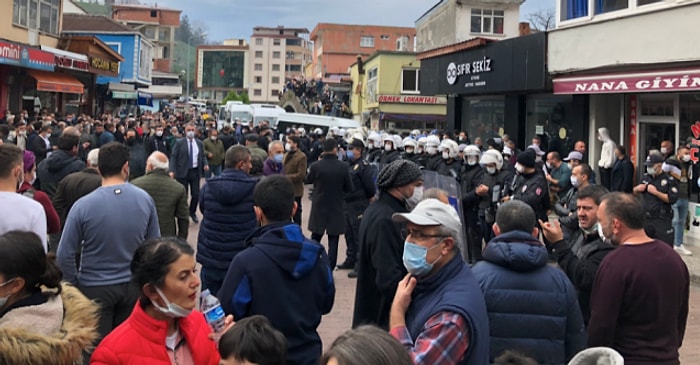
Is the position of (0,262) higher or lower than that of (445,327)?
higher

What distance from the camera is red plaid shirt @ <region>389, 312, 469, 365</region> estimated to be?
2.54 meters

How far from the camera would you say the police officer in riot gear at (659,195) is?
985 cm

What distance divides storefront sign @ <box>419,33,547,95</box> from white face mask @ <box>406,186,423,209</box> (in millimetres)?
A: 10933

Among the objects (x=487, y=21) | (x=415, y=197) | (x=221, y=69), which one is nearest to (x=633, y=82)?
(x=415, y=197)

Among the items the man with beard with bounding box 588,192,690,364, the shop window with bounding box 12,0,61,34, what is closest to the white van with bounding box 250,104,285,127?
the shop window with bounding box 12,0,61,34

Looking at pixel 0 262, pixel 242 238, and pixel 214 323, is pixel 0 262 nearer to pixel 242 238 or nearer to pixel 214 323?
pixel 214 323

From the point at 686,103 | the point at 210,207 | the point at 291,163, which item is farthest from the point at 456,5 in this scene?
the point at 210,207

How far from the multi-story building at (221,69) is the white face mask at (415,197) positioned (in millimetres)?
129519

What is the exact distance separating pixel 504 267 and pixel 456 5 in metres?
31.8

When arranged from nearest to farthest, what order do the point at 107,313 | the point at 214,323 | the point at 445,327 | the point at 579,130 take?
the point at 445,327, the point at 214,323, the point at 107,313, the point at 579,130

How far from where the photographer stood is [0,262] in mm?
2596

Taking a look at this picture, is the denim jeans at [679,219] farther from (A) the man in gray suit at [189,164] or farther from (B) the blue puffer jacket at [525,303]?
(B) the blue puffer jacket at [525,303]

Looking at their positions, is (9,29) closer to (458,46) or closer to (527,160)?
(458,46)

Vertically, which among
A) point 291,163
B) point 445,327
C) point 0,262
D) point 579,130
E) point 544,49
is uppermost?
point 544,49
